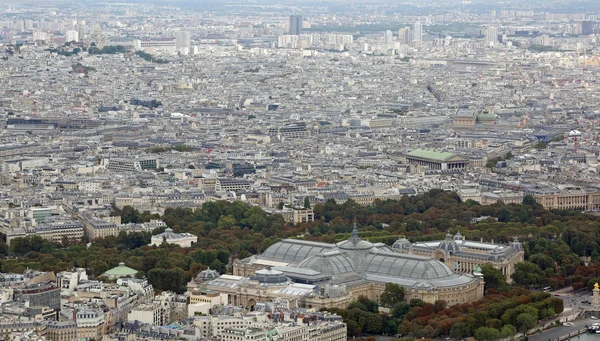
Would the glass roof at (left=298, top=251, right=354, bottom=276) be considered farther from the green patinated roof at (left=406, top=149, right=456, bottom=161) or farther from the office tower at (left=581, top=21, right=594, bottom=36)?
the office tower at (left=581, top=21, right=594, bottom=36)

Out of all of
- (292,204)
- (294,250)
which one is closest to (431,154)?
(292,204)

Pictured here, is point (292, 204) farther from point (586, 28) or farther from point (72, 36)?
point (586, 28)

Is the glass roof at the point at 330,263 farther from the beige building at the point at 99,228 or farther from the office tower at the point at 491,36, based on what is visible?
the office tower at the point at 491,36

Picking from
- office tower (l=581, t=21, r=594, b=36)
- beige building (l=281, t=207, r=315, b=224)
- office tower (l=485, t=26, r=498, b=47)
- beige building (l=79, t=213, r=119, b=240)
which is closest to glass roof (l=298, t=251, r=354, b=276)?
beige building (l=79, t=213, r=119, b=240)

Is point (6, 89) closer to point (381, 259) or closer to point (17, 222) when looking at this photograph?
point (17, 222)

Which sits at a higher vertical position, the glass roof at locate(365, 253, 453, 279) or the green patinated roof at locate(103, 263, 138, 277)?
the glass roof at locate(365, 253, 453, 279)

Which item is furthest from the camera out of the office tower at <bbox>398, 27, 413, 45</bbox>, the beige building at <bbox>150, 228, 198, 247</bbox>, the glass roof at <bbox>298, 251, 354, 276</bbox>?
the office tower at <bbox>398, 27, 413, 45</bbox>

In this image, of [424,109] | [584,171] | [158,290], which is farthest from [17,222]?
[424,109]
